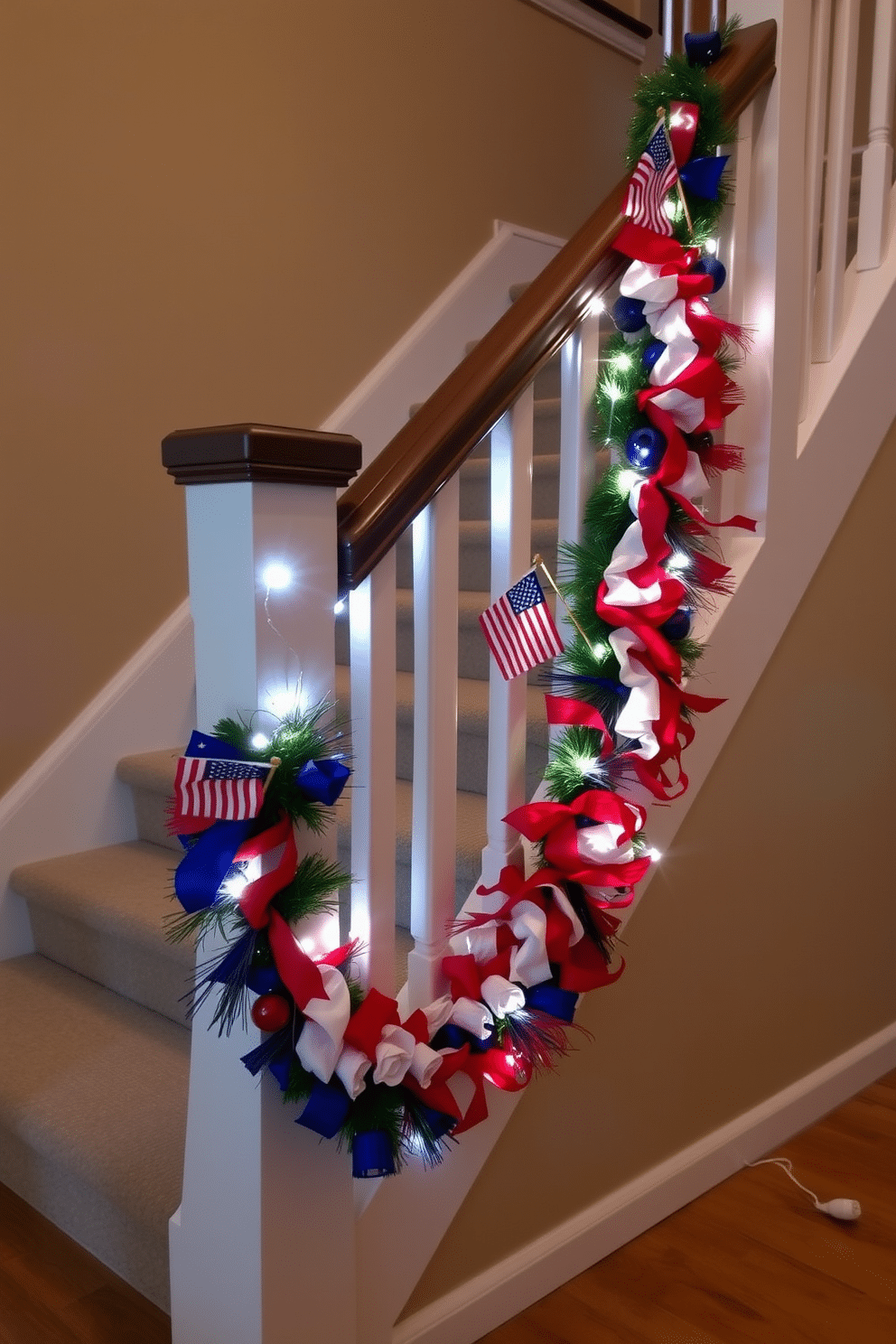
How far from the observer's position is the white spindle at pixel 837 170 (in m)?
1.78

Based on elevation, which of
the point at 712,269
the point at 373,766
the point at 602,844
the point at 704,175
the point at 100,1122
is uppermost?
the point at 704,175

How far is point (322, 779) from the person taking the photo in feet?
3.72

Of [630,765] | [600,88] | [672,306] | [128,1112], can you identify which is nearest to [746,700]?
[630,765]

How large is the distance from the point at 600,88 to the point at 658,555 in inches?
103

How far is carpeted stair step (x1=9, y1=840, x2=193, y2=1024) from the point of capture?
1859 mm

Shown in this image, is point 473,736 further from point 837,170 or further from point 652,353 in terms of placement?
point 837,170

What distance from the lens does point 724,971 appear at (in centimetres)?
193

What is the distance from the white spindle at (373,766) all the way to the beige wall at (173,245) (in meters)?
1.15

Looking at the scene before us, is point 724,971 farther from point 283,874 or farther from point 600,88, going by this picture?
point 600,88

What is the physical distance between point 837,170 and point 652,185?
Answer: 52cm

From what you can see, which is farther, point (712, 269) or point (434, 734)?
point (712, 269)

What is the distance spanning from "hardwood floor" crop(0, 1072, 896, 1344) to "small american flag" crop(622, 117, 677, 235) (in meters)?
1.52

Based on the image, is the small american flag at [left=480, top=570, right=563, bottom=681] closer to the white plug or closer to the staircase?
the staircase

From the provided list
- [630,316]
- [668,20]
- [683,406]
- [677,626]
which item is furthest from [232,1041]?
[668,20]
